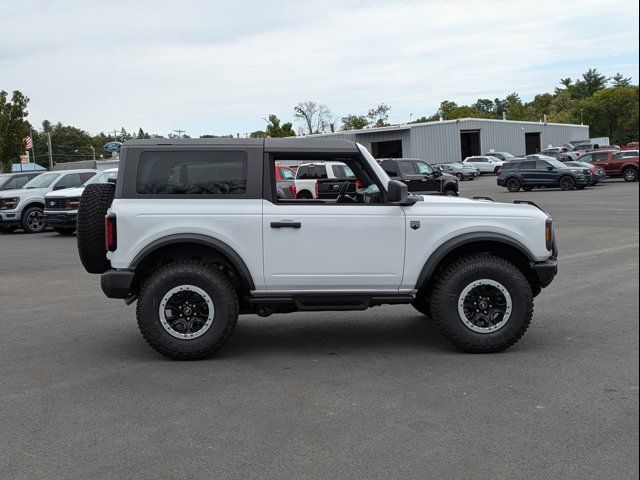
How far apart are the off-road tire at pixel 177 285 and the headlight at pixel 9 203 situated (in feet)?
59.9

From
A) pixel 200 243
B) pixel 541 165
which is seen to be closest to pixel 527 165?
pixel 541 165

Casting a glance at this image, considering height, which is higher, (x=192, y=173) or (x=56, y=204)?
(x=192, y=173)

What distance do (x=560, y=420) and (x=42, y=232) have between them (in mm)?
21215

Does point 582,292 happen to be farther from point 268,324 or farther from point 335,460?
point 335,460

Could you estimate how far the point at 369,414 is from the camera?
487cm

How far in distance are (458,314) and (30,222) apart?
19526 millimetres

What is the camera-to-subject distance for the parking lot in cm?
409

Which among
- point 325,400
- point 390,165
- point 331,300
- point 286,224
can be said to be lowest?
point 325,400

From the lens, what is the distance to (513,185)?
34.8m

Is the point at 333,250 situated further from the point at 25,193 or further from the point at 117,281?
the point at 25,193

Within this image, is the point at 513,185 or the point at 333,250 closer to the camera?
the point at 333,250

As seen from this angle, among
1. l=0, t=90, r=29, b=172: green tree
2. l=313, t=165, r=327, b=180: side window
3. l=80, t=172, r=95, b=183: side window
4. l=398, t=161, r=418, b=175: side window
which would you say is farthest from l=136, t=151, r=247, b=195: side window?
l=0, t=90, r=29, b=172: green tree

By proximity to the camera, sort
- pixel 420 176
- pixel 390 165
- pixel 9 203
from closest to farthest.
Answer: pixel 9 203, pixel 390 165, pixel 420 176

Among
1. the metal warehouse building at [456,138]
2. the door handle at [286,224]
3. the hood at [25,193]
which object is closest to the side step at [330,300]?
the door handle at [286,224]
